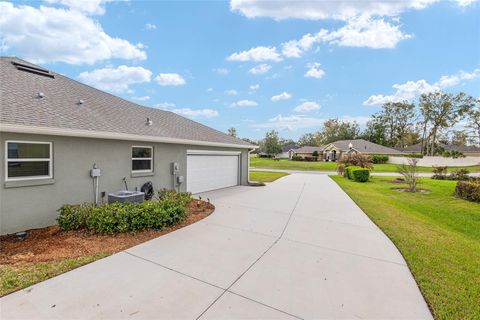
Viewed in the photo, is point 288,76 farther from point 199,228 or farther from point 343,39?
point 199,228

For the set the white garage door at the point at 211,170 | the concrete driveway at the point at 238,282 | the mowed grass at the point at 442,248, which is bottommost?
the mowed grass at the point at 442,248

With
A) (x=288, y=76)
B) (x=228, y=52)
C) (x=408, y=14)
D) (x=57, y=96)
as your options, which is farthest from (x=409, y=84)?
(x=57, y=96)

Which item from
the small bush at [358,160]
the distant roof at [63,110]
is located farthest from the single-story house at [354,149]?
the distant roof at [63,110]

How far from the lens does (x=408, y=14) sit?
12.4 meters

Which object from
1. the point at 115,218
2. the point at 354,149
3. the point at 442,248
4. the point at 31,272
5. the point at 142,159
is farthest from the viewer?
Answer: the point at 354,149

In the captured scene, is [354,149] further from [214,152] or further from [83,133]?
[83,133]

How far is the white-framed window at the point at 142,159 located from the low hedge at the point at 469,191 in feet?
47.4

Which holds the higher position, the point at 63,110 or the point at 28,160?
the point at 63,110

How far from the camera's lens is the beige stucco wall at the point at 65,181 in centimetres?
560

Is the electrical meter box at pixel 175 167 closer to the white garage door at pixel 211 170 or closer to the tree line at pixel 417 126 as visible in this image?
the white garage door at pixel 211 170

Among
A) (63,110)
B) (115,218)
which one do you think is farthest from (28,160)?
(115,218)

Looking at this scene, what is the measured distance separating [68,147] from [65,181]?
93cm

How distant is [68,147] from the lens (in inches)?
258

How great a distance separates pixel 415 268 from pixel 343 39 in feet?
48.8
